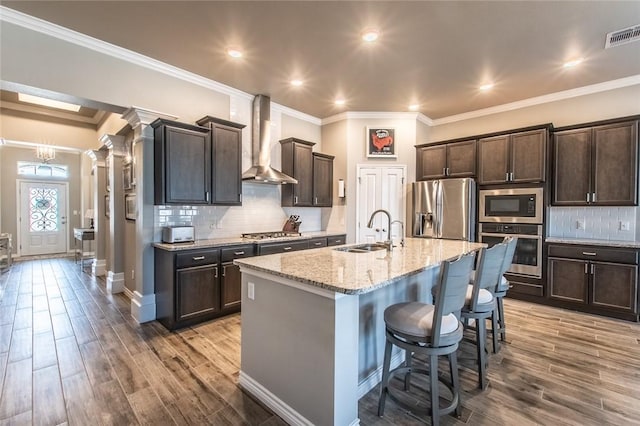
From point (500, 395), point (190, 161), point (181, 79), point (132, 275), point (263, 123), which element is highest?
point (181, 79)

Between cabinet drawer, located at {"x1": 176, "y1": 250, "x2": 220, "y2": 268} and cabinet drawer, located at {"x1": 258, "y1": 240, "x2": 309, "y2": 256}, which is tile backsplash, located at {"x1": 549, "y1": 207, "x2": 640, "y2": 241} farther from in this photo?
cabinet drawer, located at {"x1": 176, "y1": 250, "x2": 220, "y2": 268}

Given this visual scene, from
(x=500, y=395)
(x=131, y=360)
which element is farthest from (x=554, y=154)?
(x=131, y=360)

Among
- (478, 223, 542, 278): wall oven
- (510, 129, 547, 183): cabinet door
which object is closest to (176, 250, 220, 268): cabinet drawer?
(478, 223, 542, 278): wall oven

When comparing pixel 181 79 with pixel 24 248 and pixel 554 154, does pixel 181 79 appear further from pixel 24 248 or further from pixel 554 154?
pixel 24 248

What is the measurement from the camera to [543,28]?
280 cm

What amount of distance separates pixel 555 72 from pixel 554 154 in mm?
1146

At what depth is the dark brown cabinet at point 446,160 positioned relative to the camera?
480 cm

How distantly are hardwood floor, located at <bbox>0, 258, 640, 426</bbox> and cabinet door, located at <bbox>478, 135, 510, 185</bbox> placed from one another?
6.65 feet

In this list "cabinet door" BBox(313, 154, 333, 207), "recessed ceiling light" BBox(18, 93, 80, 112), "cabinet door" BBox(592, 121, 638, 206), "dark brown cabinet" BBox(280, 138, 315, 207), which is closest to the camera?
"cabinet door" BBox(592, 121, 638, 206)

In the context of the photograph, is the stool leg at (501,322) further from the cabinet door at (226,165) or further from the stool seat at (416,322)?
the cabinet door at (226,165)

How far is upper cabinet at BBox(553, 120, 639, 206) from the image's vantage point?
3709mm

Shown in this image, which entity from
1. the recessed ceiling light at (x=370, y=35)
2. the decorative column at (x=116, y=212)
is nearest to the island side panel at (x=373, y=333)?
the recessed ceiling light at (x=370, y=35)

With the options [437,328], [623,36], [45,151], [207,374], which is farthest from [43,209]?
[623,36]

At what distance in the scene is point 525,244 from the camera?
14.0ft
